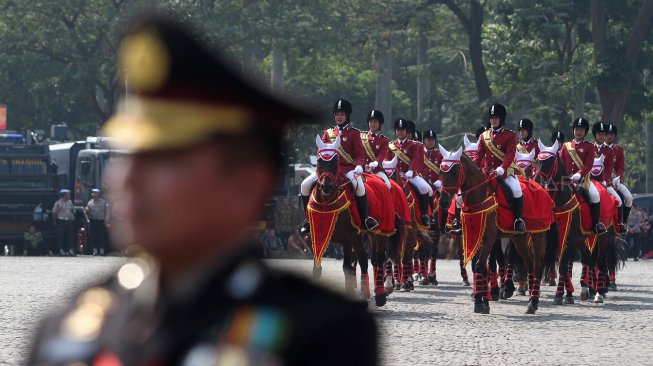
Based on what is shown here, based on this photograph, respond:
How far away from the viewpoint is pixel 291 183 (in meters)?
48.8

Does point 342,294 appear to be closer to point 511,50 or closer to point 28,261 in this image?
point 28,261

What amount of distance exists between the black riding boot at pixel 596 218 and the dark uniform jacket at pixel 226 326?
66.9 ft

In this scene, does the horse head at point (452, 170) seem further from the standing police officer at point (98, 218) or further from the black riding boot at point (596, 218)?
the standing police officer at point (98, 218)

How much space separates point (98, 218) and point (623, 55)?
13.7 meters

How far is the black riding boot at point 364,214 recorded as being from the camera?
20.7 metres

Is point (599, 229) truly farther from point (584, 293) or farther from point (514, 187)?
point (514, 187)

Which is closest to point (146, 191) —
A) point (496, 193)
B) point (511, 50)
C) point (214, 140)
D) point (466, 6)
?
point (214, 140)

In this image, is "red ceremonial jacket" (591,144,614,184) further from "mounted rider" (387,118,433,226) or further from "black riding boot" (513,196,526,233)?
"black riding boot" (513,196,526,233)

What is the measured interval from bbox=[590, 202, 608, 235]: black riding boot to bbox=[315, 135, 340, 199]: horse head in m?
4.47

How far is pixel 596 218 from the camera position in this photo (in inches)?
904

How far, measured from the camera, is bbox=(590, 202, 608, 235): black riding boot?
2298cm

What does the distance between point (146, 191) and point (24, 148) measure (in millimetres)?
44779

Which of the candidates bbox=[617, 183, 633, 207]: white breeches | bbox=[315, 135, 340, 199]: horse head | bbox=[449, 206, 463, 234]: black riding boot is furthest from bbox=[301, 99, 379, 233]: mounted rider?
bbox=[617, 183, 633, 207]: white breeches

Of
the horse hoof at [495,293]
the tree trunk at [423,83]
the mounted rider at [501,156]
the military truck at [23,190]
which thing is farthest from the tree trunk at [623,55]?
the mounted rider at [501,156]
